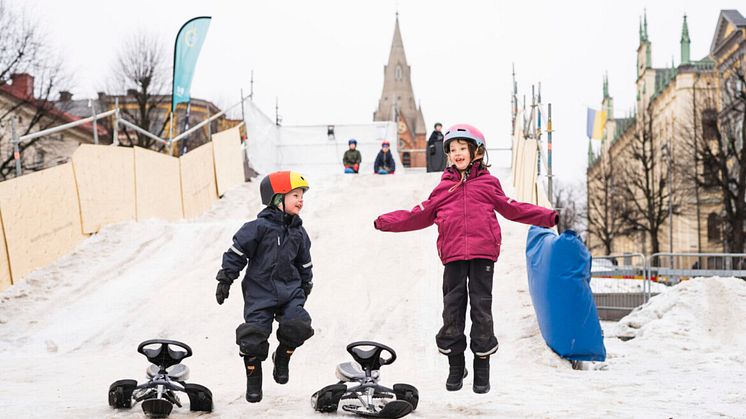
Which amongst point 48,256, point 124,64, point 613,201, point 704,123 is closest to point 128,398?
point 48,256

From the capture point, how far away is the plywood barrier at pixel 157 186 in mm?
16500

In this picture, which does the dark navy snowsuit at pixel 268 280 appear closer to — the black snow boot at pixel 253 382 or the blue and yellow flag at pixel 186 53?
the black snow boot at pixel 253 382

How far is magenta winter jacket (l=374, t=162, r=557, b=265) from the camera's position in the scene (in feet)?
18.8

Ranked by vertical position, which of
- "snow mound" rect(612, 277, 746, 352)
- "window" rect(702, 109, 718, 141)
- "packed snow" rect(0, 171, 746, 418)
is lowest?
"snow mound" rect(612, 277, 746, 352)

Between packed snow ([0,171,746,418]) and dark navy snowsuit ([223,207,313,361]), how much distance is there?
565 millimetres

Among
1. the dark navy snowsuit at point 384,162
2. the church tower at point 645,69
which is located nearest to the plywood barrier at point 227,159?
the dark navy snowsuit at point 384,162

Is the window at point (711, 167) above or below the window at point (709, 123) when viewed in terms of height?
below

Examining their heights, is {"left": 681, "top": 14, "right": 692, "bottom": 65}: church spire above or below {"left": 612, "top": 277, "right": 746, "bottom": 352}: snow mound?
above

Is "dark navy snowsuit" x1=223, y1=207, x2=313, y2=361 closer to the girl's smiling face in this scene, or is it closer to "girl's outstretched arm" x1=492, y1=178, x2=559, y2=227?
the girl's smiling face

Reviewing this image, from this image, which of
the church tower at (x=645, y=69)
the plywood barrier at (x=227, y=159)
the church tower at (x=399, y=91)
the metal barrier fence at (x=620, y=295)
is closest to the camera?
the metal barrier fence at (x=620, y=295)

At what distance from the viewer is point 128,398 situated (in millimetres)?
5902

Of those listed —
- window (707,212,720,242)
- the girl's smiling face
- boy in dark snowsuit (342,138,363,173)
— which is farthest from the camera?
window (707,212,720,242)

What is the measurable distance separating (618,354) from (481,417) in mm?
4938

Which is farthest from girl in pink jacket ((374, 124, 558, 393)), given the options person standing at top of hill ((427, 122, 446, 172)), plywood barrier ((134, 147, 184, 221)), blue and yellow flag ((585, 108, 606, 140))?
blue and yellow flag ((585, 108, 606, 140))
